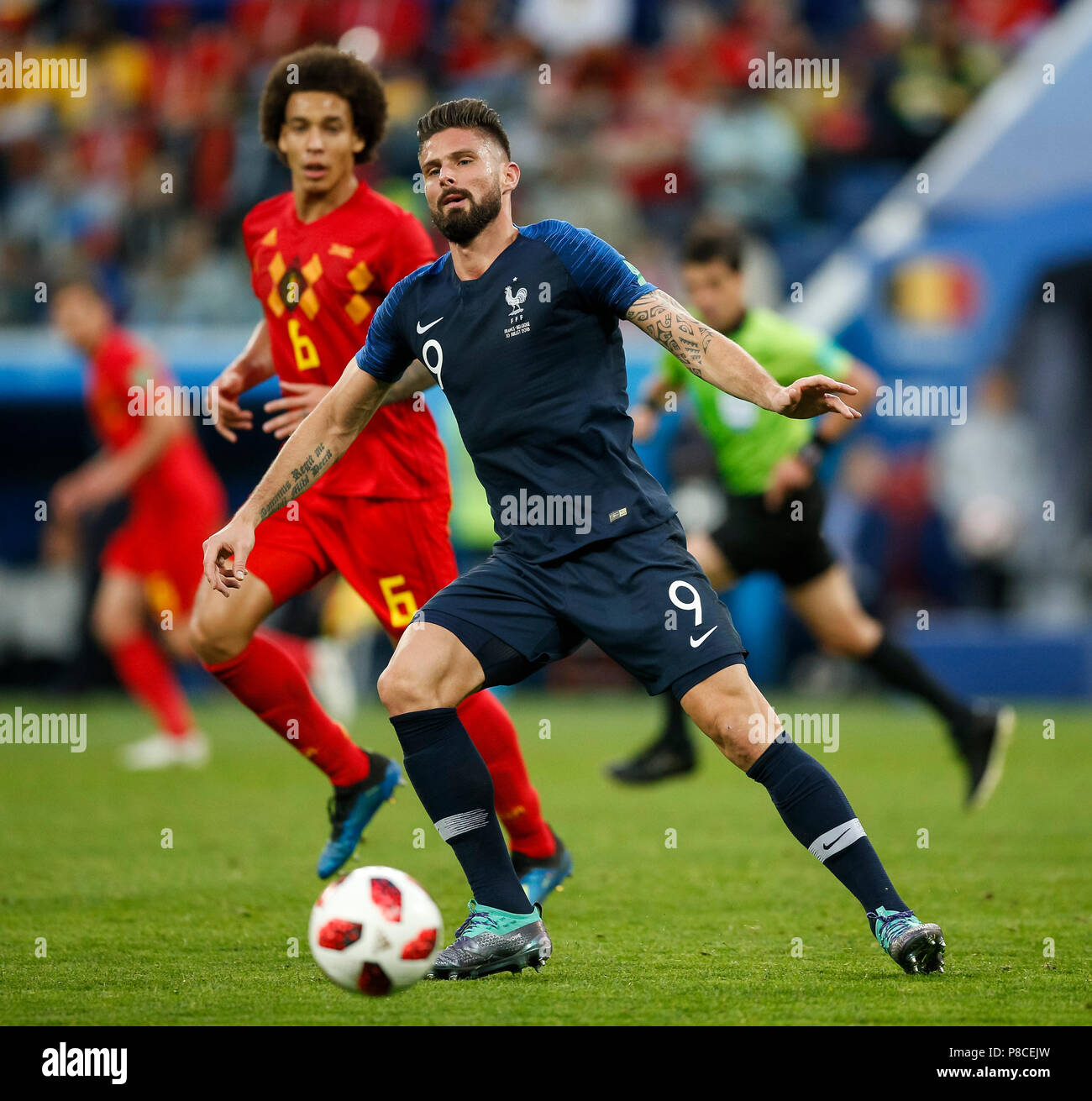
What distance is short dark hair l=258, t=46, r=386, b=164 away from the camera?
19.4 feet

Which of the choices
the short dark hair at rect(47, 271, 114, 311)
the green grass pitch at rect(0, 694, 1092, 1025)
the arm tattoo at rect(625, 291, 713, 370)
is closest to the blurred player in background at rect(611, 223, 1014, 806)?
the green grass pitch at rect(0, 694, 1092, 1025)

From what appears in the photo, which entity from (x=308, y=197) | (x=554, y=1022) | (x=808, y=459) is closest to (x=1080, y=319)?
(x=808, y=459)

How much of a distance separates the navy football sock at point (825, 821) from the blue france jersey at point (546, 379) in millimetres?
825

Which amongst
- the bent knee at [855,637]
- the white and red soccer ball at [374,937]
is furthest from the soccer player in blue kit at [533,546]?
A: the bent knee at [855,637]

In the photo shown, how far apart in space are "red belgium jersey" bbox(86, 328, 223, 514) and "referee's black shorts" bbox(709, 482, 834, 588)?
4.09 m

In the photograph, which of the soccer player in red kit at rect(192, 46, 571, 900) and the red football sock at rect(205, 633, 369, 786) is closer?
the soccer player in red kit at rect(192, 46, 571, 900)

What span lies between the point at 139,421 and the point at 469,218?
632 centimetres

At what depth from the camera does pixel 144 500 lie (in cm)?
1087

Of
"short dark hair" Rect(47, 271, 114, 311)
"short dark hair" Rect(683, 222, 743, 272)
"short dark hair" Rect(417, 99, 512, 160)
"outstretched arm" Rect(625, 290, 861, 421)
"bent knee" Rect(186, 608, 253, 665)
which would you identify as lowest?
"bent knee" Rect(186, 608, 253, 665)

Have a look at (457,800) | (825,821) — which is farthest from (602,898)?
(825,821)

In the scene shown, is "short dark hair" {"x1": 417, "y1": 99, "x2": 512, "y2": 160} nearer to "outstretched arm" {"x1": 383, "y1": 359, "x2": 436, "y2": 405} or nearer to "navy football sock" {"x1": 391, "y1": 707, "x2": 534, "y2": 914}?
"outstretched arm" {"x1": 383, "y1": 359, "x2": 436, "y2": 405}

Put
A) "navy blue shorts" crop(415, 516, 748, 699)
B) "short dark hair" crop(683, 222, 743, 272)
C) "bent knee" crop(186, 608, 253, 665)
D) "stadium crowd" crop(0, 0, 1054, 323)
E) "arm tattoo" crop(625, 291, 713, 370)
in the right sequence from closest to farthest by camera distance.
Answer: "arm tattoo" crop(625, 291, 713, 370) < "navy blue shorts" crop(415, 516, 748, 699) < "bent knee" crop(186, 608, 253, 665) < "short dark hair" crop(683, 222, 743, 272) < "stadium crowd" crop(0, 0, 1054, 323)

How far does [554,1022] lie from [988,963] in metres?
1.48
